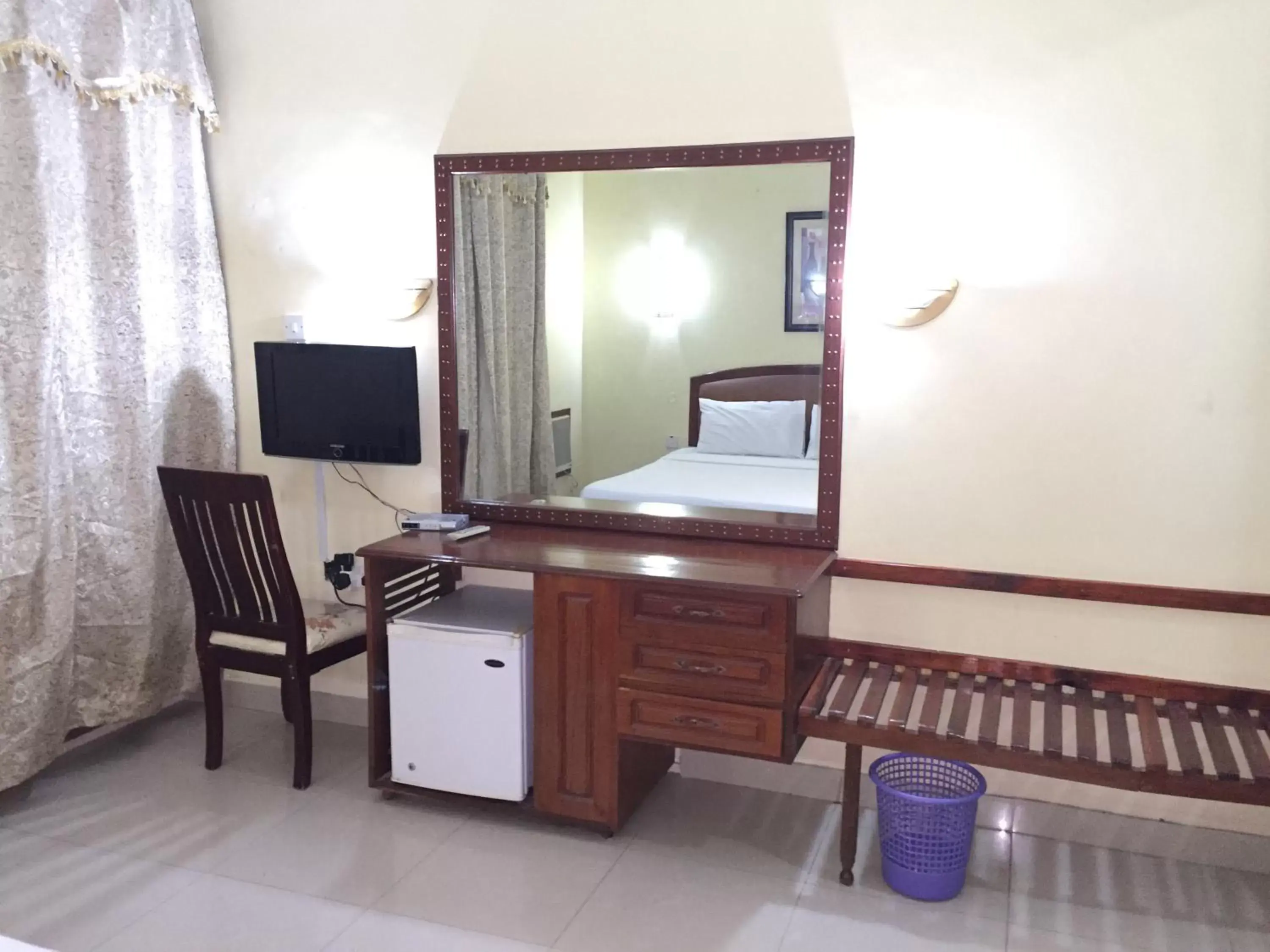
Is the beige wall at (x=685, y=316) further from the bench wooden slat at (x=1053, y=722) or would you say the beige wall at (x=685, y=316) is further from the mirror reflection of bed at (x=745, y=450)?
the bench wooden slat at (x=1053, y=722)

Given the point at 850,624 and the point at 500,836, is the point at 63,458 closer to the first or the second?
the point at 500,836

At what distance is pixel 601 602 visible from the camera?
2521mm

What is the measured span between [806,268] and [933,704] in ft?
3.80

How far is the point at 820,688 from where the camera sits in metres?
2.53

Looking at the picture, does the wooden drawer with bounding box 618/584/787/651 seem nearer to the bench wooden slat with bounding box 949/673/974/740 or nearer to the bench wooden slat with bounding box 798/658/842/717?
the bench wooden slat with bounding box 798/658/842/717

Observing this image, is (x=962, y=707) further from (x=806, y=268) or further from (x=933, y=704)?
(x=806, y=268)

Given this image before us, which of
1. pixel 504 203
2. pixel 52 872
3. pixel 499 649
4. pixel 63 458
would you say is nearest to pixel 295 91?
pixel 504 203

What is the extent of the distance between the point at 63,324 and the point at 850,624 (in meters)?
2.37

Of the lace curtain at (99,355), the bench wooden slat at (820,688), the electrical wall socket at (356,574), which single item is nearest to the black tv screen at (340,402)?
the lace curtain at (99,355)

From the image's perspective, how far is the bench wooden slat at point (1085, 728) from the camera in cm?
217

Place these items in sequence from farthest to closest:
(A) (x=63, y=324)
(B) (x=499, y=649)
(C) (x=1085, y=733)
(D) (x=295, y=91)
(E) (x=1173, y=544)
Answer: (D) (x=295, y=91) < (A) (x=63, y=324) < (B) (x=499, y=649) < (E) (x=1173, y=544) < (C) (x=1085, y=733)

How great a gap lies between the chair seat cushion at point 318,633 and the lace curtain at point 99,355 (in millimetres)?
420

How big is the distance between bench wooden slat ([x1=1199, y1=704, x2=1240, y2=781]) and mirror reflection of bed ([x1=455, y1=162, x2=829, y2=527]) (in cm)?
105

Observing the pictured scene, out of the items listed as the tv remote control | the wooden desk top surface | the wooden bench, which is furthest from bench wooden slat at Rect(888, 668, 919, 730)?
the tv remote control
